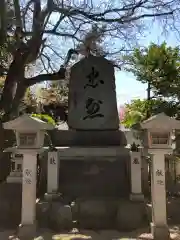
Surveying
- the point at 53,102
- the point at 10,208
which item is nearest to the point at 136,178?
the point at 10,208

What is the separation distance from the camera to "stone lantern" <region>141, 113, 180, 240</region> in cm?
517

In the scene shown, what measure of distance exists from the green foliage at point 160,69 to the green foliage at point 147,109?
1.22 feet

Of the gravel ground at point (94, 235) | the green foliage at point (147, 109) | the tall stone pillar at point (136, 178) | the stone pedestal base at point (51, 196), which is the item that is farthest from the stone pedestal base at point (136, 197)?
the green foliage at point (147, 109)

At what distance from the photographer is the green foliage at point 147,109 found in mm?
9453

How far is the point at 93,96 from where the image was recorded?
8.63m

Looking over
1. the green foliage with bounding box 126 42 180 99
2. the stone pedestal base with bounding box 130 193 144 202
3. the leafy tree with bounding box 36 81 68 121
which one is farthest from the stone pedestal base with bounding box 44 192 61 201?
the leafy tree with bounding box 36 81 68 121

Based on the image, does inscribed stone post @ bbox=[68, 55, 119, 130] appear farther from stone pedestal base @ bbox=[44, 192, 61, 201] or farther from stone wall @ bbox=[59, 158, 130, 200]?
stone pedestal base @ bbox=[44, 192, 61, 201]

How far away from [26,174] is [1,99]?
4867 millimetres

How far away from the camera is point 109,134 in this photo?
27.2 feet

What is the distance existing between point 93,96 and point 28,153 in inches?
145

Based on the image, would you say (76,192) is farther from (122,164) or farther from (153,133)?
(153,133)

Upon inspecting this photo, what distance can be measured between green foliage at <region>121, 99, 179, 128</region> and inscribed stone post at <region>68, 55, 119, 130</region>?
1.28 meters

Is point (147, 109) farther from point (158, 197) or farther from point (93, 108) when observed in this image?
point (158, 197)

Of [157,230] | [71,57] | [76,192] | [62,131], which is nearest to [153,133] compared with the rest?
[157,230]
